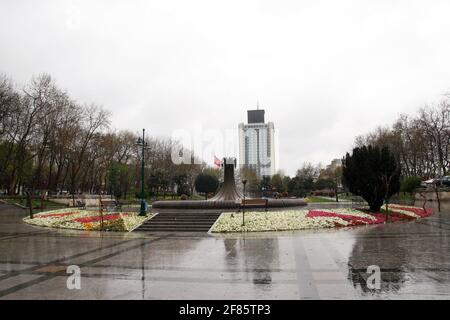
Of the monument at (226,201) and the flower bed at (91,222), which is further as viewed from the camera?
the monument at (226,201)

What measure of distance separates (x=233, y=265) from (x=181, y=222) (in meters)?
11.7

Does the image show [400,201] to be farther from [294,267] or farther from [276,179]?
[276,179]

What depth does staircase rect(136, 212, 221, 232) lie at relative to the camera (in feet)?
64.4

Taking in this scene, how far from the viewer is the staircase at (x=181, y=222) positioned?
1964 cm

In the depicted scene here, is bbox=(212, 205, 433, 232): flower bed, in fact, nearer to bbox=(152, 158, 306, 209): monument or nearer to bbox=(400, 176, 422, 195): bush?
bbox=(152, 158, 306, 209): monument

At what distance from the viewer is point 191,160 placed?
78.9 meters

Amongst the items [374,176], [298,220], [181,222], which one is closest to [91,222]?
[181,222]

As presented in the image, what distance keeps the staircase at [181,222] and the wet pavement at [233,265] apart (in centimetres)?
286

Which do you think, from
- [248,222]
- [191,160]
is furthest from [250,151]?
[248,222]

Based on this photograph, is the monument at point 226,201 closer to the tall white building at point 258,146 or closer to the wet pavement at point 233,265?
the wet pavement at point 233,265

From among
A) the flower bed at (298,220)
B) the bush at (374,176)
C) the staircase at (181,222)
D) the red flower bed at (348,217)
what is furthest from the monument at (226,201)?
the red flower bed at (348,217)

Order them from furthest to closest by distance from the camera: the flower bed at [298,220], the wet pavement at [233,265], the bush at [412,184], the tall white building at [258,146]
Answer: the tall white building at [258,146], the bush at [412,184], the flower bed at [298,220], the wet pavement at [233,265]

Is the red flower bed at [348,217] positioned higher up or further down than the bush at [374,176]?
further down
